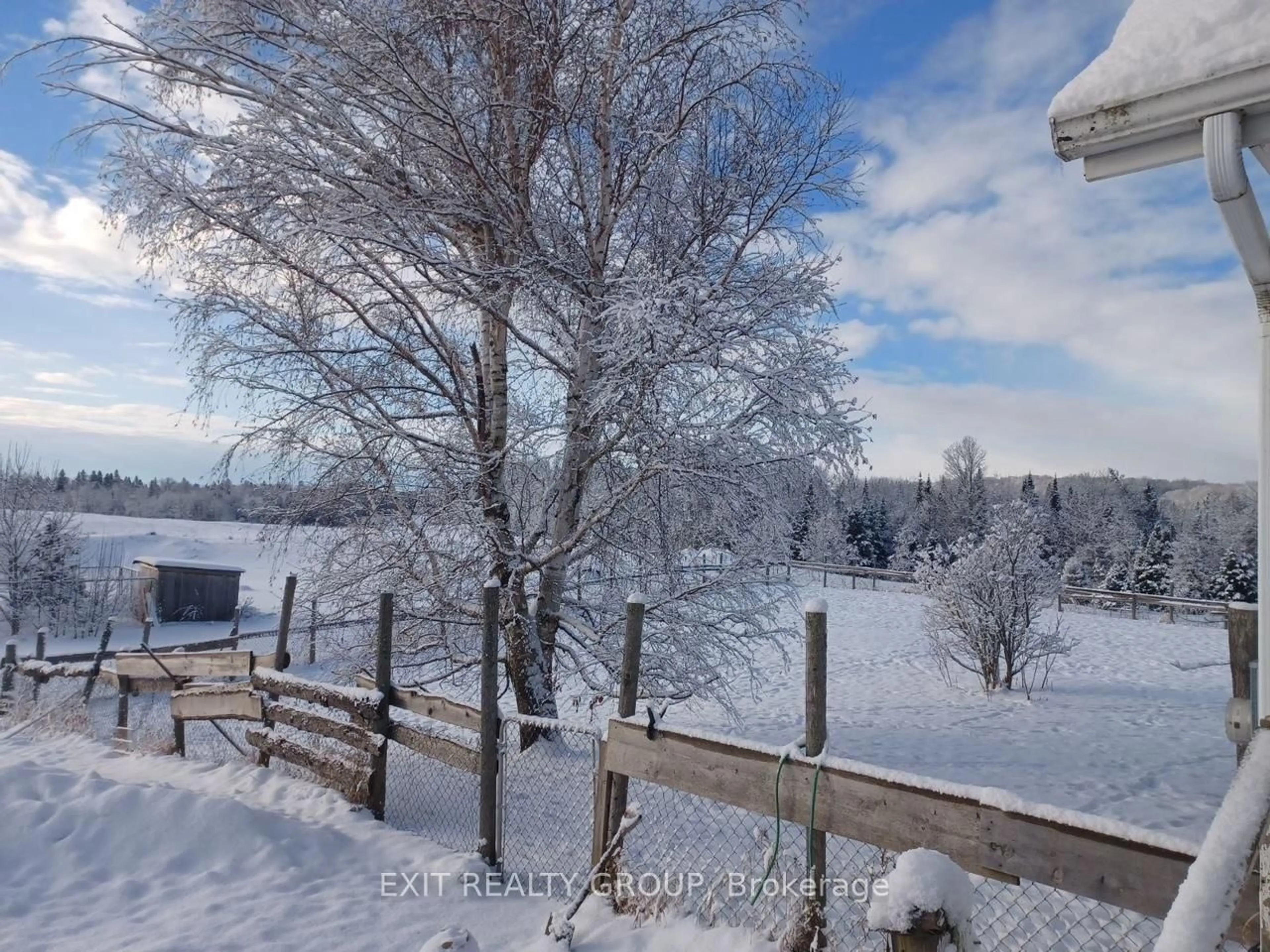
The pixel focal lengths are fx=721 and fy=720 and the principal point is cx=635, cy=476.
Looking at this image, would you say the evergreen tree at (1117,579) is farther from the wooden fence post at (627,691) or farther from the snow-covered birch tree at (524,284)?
the wooden fence post at (627,691)

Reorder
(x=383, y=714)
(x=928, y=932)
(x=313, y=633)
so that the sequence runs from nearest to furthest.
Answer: (x=928, y=932) → (x=383, y=714) → (x=313, y=633)

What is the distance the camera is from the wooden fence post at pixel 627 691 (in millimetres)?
3617

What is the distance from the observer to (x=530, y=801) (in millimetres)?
6098

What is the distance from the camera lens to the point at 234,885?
3666 mm

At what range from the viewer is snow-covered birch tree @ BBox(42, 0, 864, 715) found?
6.09m

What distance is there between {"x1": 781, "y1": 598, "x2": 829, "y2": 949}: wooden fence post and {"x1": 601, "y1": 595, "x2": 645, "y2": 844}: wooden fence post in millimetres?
910

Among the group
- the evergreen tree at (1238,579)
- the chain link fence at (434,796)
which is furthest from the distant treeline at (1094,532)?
the chain link fence at (434,796)

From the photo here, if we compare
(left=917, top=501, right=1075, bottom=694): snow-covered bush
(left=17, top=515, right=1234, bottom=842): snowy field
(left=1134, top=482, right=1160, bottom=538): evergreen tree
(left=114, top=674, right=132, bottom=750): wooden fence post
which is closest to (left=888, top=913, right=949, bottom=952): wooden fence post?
(left=17, top=515, right=1234, bottom=842): snowy field

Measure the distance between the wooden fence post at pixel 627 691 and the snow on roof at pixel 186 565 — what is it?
974 inches

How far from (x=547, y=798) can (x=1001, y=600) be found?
8876 millimetres

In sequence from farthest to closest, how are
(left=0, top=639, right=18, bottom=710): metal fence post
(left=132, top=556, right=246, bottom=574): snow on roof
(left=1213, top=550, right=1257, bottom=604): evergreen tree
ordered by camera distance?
(left=1213, top=550, right=1257, bottom=604): evergreen tree, (left=132, top=556, right=246, bottom=574): snow on roof, (left=0, top=639, right=18, bottom=710): metal fence post

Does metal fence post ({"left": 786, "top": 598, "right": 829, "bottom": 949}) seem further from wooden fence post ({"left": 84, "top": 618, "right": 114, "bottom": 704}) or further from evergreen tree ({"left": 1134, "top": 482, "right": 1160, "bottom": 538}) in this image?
evergreen tree ({"left": 1134, "top": 482, "right": 1160, "bottom": 538})

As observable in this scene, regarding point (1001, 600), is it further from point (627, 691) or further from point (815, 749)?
point (815, 749)

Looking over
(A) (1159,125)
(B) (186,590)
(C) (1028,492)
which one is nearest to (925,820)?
(A) (1159,125)
